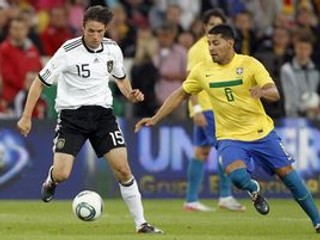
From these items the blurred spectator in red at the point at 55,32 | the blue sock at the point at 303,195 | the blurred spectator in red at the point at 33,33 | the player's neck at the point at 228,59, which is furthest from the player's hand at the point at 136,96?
the blurred spectator in red at the point at 55,32

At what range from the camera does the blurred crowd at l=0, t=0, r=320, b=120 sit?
21.8 m

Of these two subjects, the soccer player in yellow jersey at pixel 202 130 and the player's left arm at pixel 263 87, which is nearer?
the player's left arm at pixel 263 87

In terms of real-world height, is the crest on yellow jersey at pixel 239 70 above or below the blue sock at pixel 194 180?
above

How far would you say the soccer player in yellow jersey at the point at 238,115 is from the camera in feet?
46.7

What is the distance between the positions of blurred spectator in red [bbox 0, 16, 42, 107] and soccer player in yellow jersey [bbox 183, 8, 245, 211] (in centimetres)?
437

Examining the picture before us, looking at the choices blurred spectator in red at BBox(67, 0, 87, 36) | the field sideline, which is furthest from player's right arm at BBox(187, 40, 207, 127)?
blurred spectator in red at BBox(67, 0, 87, 36)

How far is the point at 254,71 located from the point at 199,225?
2132 mm

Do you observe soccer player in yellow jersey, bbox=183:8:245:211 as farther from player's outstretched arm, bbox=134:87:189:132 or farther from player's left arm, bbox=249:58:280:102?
player's left arm, bbox=249:58:280:102

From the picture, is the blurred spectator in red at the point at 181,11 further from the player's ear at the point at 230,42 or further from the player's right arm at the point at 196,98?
the player's ear at the point at 230,42

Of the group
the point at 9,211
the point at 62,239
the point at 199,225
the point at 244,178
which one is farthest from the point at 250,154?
the point at 9,211

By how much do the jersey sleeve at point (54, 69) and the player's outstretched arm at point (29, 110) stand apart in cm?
8

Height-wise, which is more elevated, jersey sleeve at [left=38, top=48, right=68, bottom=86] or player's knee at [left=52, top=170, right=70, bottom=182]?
jersey sleeve at [left=38, top=48, right=68, bottom=86]

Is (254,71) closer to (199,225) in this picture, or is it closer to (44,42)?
(199,225)

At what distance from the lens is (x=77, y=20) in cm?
2430
